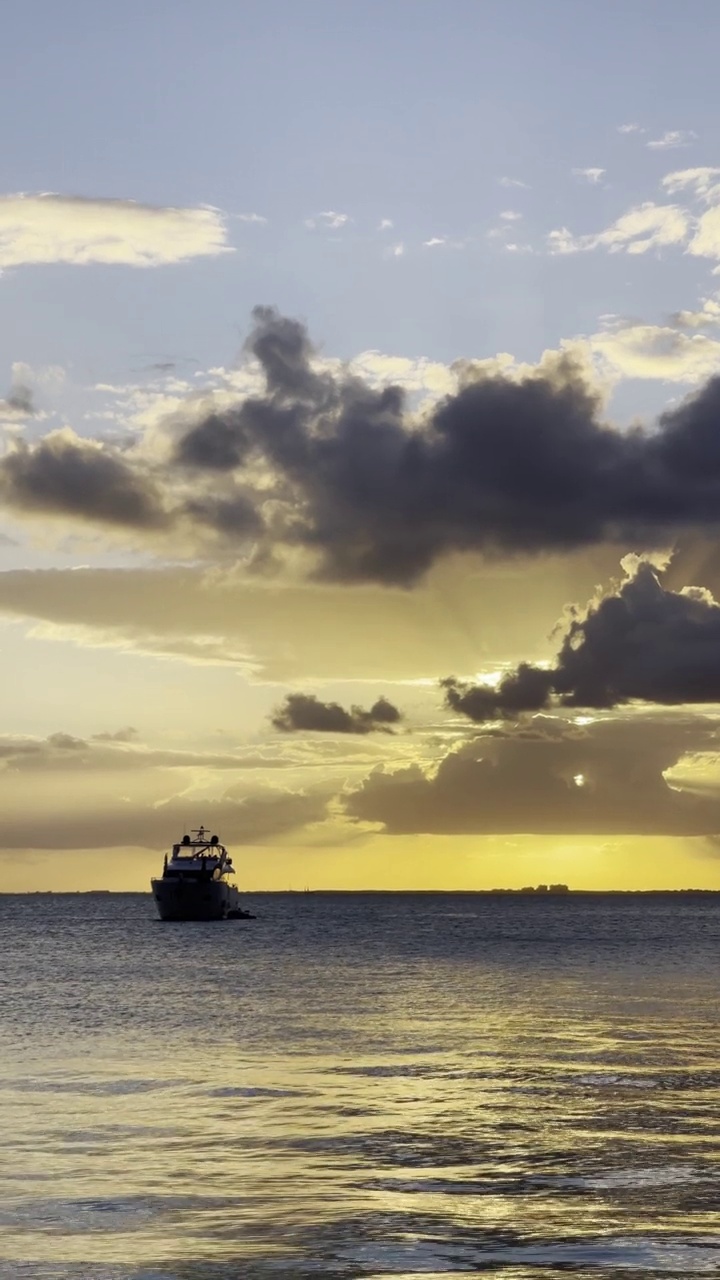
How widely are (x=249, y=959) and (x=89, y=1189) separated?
9754cm

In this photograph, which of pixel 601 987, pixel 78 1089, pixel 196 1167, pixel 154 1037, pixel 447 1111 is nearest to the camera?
pixel 196 1167

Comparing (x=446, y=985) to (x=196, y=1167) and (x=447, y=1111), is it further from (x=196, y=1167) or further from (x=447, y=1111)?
(x=196, y=1167)

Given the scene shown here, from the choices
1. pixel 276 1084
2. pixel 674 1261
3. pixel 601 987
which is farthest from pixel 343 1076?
pixel 601 987

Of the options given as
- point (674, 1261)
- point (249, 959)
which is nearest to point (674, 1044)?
point (674, 1261)

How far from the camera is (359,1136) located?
34.0 metres

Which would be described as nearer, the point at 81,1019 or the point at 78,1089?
the point at 78,1089

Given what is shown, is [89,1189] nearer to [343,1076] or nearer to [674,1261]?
[674,1261]

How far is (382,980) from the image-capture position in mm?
94000

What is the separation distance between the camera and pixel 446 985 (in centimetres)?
8906

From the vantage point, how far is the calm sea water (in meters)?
23.2

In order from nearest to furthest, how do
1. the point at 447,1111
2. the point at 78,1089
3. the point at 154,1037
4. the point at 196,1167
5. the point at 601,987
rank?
1. the point at 196,1167
2. the point at 447,1111
3. the point at 78,1089
4. the point at 154,1037
5. the point at 601,987

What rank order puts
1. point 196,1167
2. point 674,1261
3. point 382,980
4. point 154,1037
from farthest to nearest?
1. point 382,980
2. point 154,1037
3. point 196,1167
4. point 674,1261

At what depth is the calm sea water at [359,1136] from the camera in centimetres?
2319

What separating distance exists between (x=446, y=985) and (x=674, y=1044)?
36328 mm
